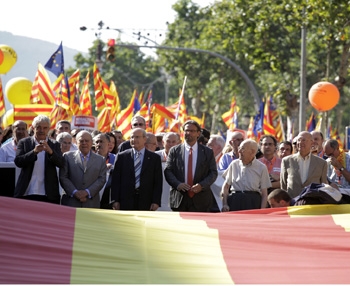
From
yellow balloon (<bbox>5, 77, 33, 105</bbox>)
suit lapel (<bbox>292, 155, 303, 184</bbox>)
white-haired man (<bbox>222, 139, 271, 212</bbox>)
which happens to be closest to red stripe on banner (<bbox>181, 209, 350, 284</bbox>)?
white-haired man (<bbox>222, 139, 271, 212</bbox>)

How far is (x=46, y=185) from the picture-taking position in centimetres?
1160

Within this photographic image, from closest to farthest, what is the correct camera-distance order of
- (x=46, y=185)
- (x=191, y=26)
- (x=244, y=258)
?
1. (x=244, y=258)
2. (x=46, y=185)
3. (x=191, y=26)

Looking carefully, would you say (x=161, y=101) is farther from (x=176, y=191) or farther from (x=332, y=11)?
(x=176, y=191)

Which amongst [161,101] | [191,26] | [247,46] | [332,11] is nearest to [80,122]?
[332,11]

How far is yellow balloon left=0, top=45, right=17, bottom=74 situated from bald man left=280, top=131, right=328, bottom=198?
58.8 feet

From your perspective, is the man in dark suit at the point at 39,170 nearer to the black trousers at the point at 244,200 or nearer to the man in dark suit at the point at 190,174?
the man in dark suit at the point at 190,174

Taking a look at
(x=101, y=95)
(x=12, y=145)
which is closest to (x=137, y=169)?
(x=12, y=145)

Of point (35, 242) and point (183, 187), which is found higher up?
point (183, 187)

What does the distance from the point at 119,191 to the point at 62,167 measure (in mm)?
779

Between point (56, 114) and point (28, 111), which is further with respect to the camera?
point (56, 114)

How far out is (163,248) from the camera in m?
7.82

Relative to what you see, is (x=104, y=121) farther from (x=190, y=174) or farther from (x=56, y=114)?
(x=190, y=174)

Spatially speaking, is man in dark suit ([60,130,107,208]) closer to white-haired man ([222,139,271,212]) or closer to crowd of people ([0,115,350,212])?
crowd of people ([0,115,350,212])

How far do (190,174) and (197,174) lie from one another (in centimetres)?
8
